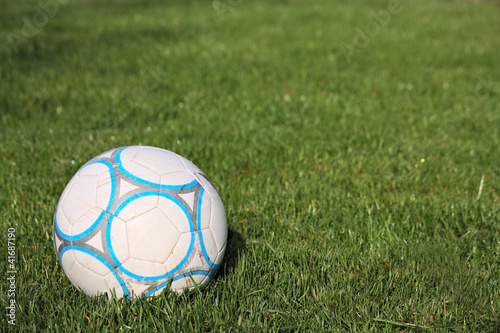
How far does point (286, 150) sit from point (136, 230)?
263 centimetres

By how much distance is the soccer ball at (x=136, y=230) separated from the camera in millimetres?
2584

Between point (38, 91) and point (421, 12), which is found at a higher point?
point (421, 12)

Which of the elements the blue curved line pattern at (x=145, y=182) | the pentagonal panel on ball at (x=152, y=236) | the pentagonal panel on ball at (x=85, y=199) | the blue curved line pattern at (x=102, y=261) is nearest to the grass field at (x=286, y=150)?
the blue curved line pattern at (x=102, y=261)

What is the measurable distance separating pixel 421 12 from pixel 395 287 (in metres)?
10.1

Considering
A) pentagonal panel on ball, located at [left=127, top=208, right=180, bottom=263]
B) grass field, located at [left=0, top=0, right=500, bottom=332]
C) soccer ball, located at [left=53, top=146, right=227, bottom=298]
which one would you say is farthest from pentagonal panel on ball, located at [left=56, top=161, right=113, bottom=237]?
grass field, located at [left=0, top=0, right=500, bottom=332]

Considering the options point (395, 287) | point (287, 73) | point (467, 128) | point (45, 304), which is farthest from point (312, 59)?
point (45, 304)

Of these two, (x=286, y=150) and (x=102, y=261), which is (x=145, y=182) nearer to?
(x=102, y=261)

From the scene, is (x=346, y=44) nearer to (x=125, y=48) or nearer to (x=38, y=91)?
(x=125, y=48)

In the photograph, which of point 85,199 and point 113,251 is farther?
point 85,199

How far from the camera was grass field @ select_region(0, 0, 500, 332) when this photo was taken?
2.80m

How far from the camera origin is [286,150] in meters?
4.96

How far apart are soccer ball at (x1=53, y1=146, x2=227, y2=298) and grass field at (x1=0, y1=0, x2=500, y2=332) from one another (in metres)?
0.15

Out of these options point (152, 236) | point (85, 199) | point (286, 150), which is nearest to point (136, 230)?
point (152, 236)

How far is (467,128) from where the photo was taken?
225 inches
